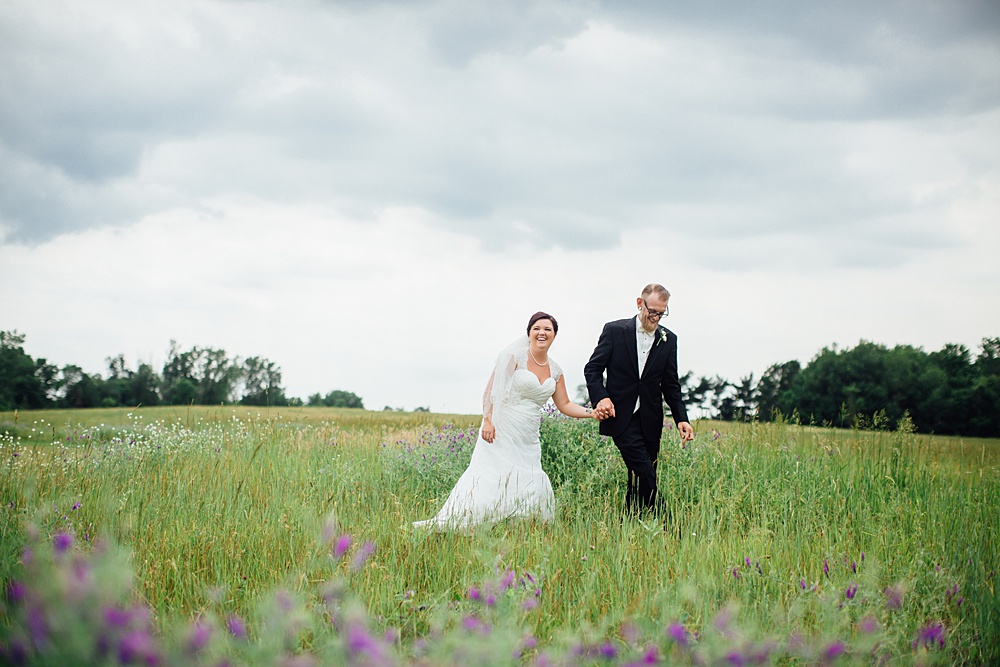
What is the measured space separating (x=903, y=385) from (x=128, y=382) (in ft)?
186

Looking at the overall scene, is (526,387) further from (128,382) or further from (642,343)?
(128,382)

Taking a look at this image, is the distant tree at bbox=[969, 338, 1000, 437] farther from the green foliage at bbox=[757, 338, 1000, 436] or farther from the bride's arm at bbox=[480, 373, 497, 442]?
the bride's arm at bbox=[480, 373, 497, 442]

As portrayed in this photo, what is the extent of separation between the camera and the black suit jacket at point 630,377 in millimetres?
6160

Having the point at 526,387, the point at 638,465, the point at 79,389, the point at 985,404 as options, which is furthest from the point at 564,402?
the point at 79,389

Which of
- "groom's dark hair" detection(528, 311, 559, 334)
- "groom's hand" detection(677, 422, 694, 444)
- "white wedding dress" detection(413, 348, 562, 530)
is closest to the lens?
"groom's hand" detection(677, 422, 694, 444)

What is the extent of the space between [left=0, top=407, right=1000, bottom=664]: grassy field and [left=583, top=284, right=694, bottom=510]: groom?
453 millimetres

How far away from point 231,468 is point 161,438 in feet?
12.3

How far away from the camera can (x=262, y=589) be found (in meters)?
3.52

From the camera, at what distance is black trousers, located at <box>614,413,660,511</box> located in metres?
6.06

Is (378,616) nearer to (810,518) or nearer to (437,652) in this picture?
(437,652)

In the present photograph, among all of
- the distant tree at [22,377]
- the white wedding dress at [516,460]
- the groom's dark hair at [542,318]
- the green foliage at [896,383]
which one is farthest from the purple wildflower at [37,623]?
the green foliage at [896,383]

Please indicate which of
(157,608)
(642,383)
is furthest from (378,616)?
(642,383)

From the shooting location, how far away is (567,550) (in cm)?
431

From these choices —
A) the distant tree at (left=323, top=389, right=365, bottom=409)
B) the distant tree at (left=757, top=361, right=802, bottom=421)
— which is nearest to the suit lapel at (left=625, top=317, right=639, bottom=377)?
the distant tree at (left=323, top=389, right=365, bottom=409)
